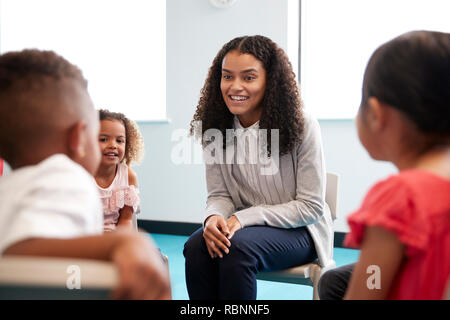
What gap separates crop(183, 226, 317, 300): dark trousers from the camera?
1.37m

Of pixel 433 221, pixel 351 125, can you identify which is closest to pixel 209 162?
pixel 433 221

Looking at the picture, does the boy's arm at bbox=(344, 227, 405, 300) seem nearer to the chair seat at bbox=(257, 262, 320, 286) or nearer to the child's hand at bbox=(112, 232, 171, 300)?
the child's hand at bbox=(112, 232, 171, 300)

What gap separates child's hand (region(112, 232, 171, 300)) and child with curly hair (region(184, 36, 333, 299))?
2.89 feet

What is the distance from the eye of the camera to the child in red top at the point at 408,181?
0.66 meters

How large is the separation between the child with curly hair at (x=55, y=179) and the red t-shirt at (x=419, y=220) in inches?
14.2

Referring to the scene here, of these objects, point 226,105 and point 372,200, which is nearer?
point 372,200

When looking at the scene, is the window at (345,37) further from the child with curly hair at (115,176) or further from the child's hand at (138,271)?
the child's hand at (138,271)

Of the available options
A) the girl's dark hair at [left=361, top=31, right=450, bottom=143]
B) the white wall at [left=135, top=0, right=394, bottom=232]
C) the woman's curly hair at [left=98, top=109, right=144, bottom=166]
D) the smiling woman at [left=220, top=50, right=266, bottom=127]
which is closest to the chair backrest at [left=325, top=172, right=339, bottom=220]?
the smiling woman at [left=220, top=50, right=266, bottom=127]

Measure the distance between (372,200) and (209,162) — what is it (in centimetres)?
110

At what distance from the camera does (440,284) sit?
68 centimetres

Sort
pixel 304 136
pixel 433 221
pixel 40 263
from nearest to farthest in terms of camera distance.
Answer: pixel 40 263, pixel 433 221, pixel 304 136

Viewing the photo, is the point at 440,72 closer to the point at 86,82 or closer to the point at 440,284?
the point at 440,284

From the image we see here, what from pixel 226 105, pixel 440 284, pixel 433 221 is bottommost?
pixel 440 284

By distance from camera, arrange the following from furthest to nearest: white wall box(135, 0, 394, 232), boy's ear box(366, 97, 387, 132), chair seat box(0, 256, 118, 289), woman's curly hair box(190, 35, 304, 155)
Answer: white wall box(135, 0, 394, 232), woman's curly hair box(190, 35, 304, 155), boy's ear box(366, 97, 387, 132), chair seat box(0, 256, 118, 289)
